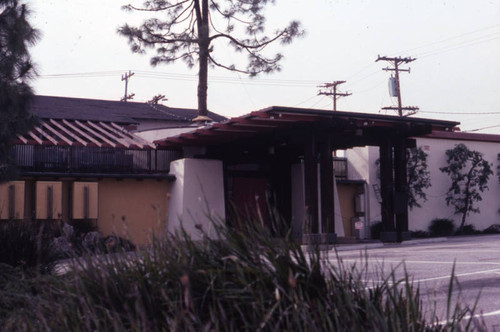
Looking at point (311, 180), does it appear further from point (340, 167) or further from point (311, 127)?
point (340, 167)

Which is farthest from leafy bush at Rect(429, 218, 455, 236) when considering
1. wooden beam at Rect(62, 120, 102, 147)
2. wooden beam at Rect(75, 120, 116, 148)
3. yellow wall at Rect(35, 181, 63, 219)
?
yellow wall at Rect(35, 181, 63, 219)

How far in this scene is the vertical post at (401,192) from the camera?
19.4 metres

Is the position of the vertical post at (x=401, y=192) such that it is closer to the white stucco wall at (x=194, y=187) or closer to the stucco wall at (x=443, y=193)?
the white stucco wall at (x=194, y=187)

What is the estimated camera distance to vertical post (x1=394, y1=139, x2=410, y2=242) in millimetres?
19406

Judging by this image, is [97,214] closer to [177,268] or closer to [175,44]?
[175,44]

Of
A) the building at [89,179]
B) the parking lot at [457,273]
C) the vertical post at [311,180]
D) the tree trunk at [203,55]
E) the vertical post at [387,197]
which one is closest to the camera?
the parking lot at [457,273]

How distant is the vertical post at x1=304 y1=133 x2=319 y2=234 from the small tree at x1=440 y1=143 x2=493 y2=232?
1070cm

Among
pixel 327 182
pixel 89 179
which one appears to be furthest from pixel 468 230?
pixel 89 179

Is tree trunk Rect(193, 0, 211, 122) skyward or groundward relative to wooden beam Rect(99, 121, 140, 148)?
skyward

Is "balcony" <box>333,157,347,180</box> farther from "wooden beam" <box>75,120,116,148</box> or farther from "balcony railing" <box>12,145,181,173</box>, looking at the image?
"wooden beam" <box>75,120,116,148</box>

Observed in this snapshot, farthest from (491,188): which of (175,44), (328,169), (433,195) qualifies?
(175,44)

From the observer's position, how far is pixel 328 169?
18.5 metres

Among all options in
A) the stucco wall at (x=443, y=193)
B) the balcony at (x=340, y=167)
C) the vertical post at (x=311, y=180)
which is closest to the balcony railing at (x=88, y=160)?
the vertical post at (x=311, y=180)

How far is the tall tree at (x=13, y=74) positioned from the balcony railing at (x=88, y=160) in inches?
306
